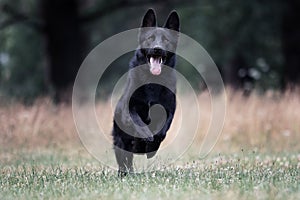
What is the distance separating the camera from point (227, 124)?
14.0 m

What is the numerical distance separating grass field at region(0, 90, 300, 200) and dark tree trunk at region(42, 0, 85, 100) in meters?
4.83

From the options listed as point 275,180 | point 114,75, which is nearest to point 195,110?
point 275,180

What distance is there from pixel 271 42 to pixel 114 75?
1078 centimetres

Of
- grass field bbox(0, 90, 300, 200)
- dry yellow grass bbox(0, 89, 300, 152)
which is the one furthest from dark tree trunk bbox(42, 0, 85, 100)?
dry yellow grass bbox(0, 89, 300, 152)

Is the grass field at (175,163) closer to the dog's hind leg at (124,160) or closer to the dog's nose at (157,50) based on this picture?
the dog's hind leg at (124,160)

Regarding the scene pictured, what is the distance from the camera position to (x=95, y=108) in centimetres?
1562

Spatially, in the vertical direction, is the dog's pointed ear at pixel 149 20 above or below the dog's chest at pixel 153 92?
above

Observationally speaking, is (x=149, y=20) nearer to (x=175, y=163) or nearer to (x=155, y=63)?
(x=155, y=63)

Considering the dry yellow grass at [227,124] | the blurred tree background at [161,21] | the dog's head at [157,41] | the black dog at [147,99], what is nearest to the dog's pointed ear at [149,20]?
the dog's head at [157,41]

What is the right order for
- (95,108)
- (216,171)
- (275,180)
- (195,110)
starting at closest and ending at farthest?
1. (275,180)
2. (216,171)
3. (195,110)
4. (95,108)

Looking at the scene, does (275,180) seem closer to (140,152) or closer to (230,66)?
(140,152)

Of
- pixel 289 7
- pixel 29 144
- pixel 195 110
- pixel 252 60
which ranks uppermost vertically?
pixel 289 7

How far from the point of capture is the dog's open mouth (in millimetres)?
8133

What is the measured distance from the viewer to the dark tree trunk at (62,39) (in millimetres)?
20828
